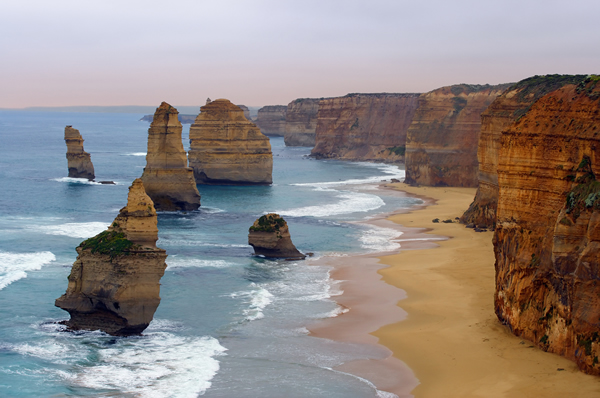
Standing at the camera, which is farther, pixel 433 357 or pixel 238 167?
pixel 238 167

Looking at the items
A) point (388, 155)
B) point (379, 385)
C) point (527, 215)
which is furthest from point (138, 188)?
point (388, 155)

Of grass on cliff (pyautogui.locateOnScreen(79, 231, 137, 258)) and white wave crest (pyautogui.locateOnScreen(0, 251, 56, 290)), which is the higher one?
grass on cliff (pyautogui.locateOnScreen(79, 231, 137, 258))

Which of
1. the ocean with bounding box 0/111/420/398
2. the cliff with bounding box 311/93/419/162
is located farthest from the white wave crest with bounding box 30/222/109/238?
the cliff with bounding box 311/93/419/162

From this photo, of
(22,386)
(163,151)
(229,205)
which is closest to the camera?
(22,386)

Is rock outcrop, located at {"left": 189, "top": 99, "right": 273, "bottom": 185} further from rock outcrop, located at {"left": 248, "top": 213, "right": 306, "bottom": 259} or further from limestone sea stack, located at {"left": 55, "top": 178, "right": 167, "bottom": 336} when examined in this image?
limestone sea stack, located at {"left": 55, "top": 178, "right": 167, "bottom": 336}

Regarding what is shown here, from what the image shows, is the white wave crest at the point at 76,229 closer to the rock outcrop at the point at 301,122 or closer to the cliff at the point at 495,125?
the cliff at the point at 495,125

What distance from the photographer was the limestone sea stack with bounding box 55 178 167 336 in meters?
22.0

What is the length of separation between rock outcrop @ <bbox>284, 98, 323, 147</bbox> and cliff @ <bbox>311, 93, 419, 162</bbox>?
32.2 m

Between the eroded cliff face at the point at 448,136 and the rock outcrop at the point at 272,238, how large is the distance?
3949 cm

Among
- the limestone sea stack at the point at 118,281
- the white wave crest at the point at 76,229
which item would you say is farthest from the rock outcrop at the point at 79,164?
the limestone sea stack at the point at 118,281

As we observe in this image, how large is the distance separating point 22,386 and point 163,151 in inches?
1360

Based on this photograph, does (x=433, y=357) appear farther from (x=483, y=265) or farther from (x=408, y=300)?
(x=483, y=265)

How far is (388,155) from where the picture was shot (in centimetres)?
11356

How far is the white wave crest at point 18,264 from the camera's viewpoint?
29.6 metres
